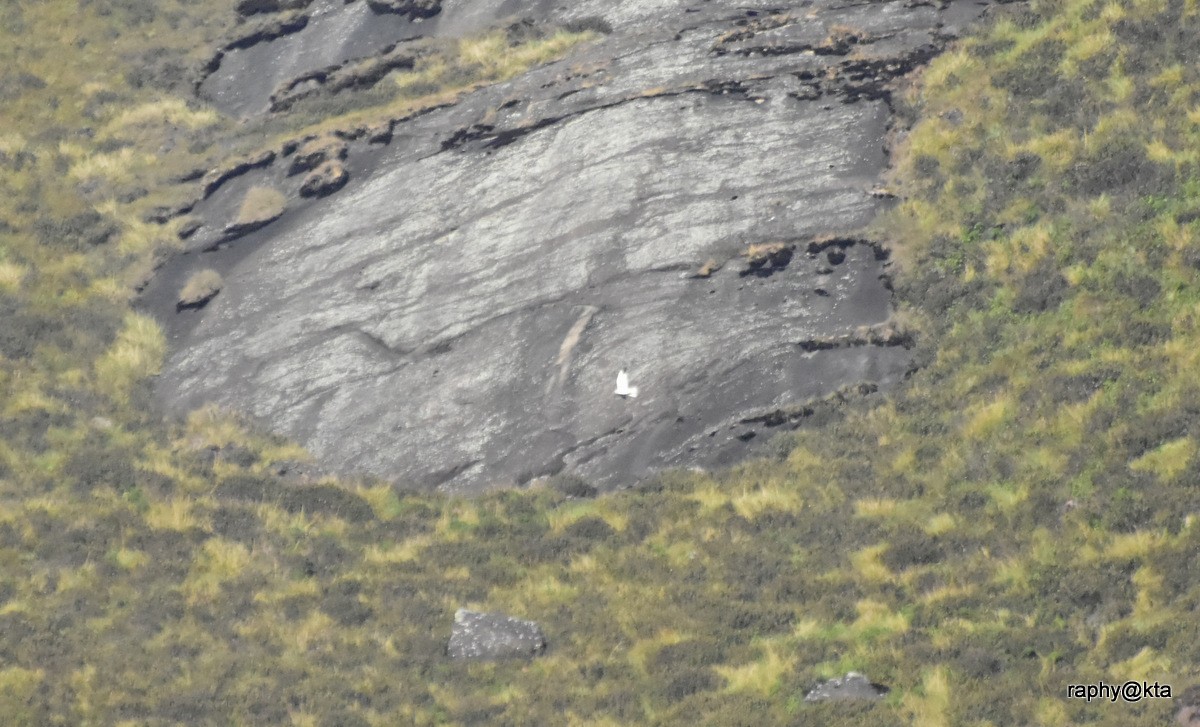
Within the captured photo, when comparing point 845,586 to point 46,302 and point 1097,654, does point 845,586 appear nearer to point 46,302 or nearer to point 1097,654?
point 1097,654

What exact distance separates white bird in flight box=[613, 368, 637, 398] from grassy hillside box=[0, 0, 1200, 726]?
7.23 ft

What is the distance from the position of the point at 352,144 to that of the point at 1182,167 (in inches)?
711

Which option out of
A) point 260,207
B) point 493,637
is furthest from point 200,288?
point 493,637

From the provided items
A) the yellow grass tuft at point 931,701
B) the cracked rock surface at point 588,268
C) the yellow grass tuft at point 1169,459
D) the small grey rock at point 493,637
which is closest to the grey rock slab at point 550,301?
the cracked rock surface at point 588,268

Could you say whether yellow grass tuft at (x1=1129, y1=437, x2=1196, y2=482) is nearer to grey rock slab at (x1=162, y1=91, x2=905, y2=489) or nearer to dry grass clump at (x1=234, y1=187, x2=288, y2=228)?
grey rock slab at (x1=162, y1=91, x2=905, y2=489)

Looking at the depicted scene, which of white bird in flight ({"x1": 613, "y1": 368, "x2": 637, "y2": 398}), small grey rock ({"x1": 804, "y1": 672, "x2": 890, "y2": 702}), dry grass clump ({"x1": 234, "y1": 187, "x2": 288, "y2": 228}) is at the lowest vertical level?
small grey rock ({"x1": 804, "y1": 672, "x2": 890, "y2": 702})

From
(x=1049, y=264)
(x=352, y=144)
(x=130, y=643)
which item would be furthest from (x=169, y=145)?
(x=1049, y=264)

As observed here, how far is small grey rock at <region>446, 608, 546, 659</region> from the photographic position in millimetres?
19906

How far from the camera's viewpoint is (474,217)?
29172mm

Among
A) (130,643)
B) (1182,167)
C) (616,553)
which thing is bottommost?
(616,553)

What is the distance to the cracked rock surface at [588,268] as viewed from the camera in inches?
997

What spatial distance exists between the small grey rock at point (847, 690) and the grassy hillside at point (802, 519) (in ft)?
0.66

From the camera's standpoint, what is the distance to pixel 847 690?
1709 centimetres

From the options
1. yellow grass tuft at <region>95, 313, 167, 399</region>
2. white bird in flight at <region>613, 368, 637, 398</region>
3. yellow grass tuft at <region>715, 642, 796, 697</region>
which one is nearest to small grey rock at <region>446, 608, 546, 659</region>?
yellow grass tuft at <region>715, 642, 796, 697</region>
